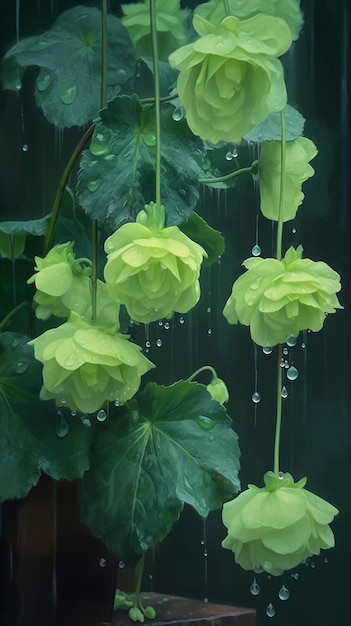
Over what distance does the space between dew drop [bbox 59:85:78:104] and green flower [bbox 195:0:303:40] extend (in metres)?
0.10

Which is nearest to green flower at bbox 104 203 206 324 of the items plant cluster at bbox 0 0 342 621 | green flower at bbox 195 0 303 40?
plant cluster at bbox 0 0 342 621

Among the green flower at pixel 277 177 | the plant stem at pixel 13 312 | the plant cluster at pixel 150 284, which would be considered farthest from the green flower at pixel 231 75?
the plant stem at pixel 13 312

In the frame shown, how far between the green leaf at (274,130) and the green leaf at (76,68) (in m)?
0.10

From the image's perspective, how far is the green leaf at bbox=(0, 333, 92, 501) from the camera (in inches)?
26.3

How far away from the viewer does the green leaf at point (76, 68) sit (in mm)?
722

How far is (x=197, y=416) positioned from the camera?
0.71m

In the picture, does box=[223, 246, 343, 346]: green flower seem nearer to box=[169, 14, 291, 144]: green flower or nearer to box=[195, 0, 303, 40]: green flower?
box=[169, 14, 291, 144]: green flower

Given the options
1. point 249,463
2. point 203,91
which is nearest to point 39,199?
point 249,463

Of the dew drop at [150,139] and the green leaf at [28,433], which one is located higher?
the dew drop at [150,139]

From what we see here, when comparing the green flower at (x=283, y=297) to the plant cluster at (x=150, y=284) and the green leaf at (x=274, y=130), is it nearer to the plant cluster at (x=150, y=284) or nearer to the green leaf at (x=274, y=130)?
the plant cluster at (x=150, y=284)

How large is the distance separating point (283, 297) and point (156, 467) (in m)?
0.16

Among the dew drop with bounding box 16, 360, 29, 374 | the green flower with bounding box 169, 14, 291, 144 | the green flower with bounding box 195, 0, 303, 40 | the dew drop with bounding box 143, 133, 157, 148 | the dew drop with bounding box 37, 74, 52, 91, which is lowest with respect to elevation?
the dew drop with bounding box 16, 360, 29, 374

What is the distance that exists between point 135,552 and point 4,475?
0.10 meters

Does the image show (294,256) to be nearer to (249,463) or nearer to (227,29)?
(227,29)
